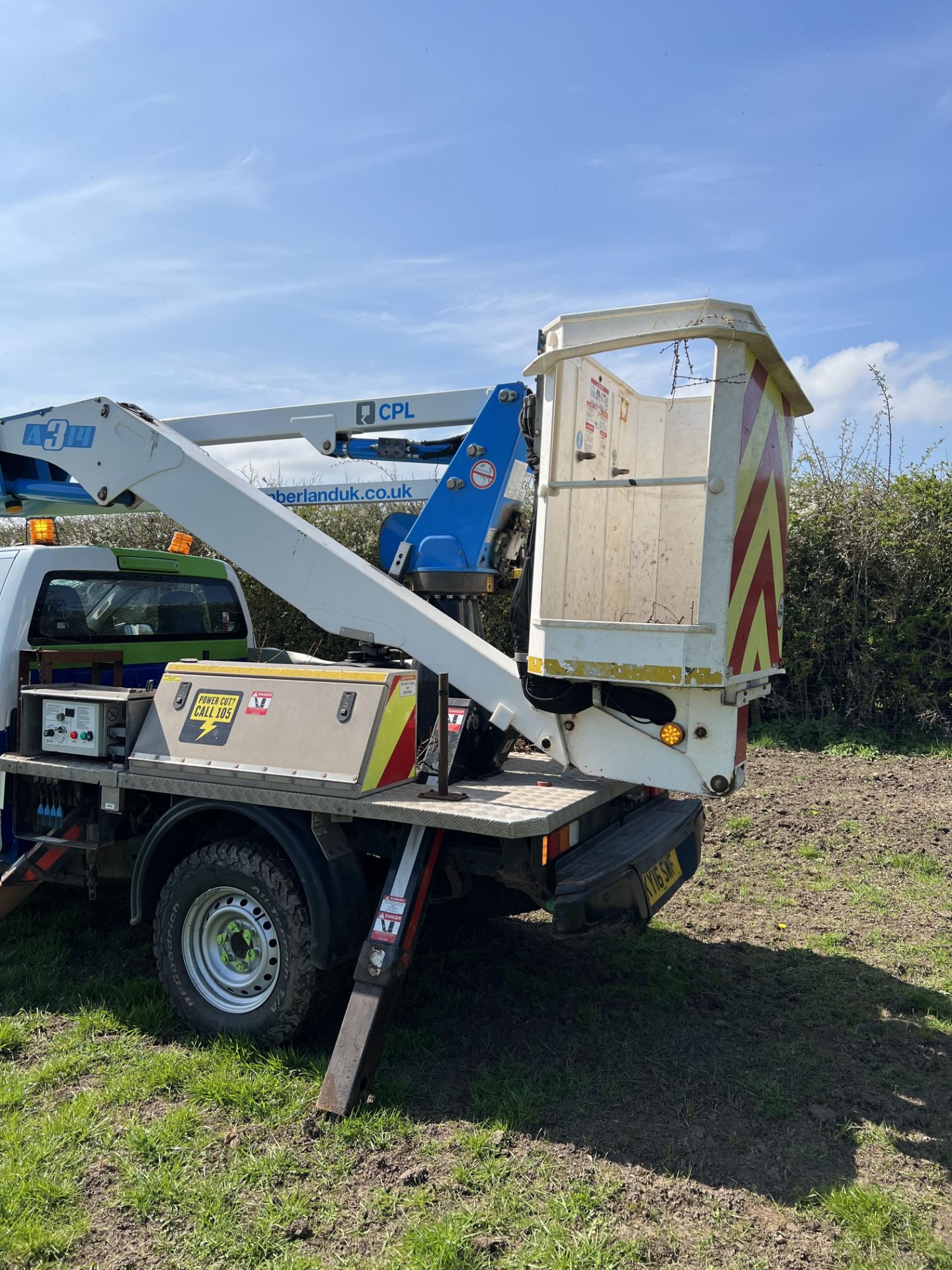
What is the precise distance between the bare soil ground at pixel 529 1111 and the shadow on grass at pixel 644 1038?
0.04 ft

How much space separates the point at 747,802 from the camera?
7586 mm

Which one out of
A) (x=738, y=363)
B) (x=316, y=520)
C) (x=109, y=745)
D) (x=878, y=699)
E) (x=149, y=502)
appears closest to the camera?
(x=738, y=363)

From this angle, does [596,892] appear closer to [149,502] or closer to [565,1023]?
[565,1023]

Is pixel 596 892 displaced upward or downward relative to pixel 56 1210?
upward

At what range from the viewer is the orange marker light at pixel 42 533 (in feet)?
16.6

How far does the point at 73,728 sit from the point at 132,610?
1332mm

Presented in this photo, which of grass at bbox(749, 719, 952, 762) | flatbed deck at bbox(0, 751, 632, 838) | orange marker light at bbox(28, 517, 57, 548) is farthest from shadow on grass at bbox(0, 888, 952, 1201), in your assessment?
grass at bbox(749, 719, 952, 762)

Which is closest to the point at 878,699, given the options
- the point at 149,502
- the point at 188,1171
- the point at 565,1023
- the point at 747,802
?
the point at 747,802

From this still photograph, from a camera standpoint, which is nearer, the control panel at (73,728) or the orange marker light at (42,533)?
the control panel at (73,728)

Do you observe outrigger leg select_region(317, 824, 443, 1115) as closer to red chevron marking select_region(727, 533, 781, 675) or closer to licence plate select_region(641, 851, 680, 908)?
licence plate select_region(641, 851, 680, 908)

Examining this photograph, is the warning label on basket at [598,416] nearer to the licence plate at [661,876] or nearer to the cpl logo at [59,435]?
the licence plate at [661,876]

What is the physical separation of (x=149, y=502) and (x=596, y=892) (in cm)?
312

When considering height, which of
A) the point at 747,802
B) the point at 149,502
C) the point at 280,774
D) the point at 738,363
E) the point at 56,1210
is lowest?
the point at 56,1210

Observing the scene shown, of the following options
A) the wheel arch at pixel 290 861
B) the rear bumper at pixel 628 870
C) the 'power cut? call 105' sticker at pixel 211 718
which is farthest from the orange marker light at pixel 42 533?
the rear bumper at pixel 628 870
